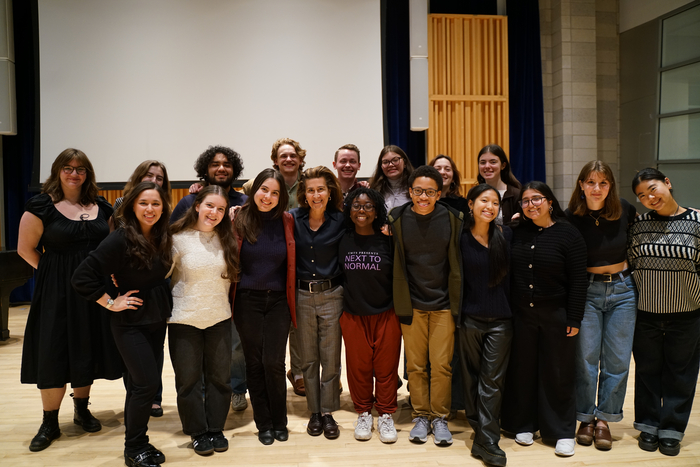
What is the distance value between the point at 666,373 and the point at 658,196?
3.18ft

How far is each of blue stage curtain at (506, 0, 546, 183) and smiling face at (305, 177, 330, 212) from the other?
4857 millimetres

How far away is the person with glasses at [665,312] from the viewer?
2457 millimetres

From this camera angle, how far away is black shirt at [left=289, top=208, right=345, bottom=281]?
8.89 feet

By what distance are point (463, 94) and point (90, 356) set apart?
5595mm

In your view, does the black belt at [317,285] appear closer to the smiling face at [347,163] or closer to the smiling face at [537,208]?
the smiling face at [347,163]

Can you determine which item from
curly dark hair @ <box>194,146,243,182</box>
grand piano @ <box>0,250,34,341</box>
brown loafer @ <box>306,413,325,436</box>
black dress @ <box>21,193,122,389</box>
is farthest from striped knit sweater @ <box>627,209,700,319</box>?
grand piano @ <box>0,250,34,341</box>

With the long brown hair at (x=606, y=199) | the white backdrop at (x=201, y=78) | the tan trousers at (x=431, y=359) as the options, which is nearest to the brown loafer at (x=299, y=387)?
the tan trousers at (x=431, y=359)

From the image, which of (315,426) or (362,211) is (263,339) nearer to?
(315,426)

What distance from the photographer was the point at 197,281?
8.16 feet

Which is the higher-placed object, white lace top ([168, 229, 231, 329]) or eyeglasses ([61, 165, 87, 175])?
eyeglasses ([61, 165, 87, 175])

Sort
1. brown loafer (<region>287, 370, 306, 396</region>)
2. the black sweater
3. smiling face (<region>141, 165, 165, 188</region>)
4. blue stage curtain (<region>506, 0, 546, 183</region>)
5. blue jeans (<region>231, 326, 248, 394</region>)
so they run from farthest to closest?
blue stage curtain (<region>506, 0, 546, 183</region>) → brown loafer (<region>287, 370, 306, 396</region>) → blue jeans (<region>231, 326, 248, 394</region>) → smiling face (<region>141, 165, 165, 188</region>) → the black sweater

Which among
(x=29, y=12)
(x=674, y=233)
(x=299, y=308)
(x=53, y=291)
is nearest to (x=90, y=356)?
(x=53, y=291)

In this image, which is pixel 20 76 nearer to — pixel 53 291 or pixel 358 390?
pixel 53 291

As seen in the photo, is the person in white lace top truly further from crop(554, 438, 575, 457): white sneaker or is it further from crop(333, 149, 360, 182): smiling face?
crop(554, 438, 575, 457): white sneaker
